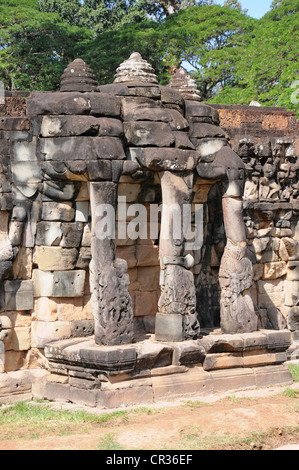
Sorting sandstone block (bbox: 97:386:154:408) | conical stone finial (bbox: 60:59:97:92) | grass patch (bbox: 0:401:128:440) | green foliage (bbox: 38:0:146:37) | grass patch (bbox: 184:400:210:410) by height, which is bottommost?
grass patch (bbox: 0:401:128:440)

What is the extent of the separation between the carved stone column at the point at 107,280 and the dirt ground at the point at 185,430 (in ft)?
3.30

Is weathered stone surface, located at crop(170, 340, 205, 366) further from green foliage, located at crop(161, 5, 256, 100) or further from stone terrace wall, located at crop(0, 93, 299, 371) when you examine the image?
green foliage, located at crop(161, 5, 256, 100)

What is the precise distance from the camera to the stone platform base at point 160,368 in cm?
1162

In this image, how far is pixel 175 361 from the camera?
39.9ft

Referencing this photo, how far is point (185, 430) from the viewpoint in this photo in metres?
10.5

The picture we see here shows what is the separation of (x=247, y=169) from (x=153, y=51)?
13.2 metres

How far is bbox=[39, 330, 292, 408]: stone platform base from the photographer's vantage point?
11617mm

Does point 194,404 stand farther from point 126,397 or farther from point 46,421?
point 46,421

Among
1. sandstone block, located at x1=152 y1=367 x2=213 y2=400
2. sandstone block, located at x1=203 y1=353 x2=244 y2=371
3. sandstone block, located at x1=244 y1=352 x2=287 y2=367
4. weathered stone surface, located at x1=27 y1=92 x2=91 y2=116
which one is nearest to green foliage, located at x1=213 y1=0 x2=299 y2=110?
sandstone block, located at x1=244 y1=352 x2=287 y2=367

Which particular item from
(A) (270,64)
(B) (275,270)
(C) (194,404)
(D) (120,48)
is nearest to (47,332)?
(C) (194,404)

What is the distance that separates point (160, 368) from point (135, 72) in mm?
4077

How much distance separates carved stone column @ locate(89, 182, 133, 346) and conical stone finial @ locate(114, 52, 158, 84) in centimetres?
178

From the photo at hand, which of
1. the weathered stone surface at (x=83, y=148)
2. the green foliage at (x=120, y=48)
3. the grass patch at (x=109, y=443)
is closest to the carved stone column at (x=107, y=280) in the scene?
the weathered stone surface at (x=83, y=148)
